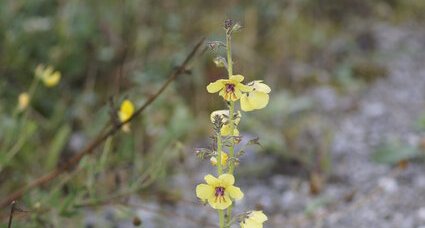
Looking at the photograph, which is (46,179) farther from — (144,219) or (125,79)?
(125,79)

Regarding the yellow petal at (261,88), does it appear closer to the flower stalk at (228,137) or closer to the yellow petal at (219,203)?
the flower stalk at (228,137)

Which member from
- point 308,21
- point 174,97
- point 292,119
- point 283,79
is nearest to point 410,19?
point 308,21

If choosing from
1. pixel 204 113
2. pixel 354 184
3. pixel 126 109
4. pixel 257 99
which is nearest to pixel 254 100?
pixel 257 99

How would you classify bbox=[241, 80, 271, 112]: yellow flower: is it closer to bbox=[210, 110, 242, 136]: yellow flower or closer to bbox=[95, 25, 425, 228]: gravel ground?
bbox=[210, 110, 242, 136]: yellow flower

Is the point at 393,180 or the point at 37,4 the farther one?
the point at 37,4

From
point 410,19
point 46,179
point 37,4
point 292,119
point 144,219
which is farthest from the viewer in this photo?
point 410,19

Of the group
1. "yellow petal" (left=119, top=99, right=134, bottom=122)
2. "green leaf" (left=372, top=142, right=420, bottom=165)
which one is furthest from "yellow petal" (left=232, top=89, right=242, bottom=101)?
"green leaf" (left=372, top=142, right=420, bottom=165)

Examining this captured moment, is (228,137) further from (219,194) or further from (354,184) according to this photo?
(354,184)

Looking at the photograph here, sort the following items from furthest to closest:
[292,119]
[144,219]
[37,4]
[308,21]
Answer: [308,21]
[37,4]
[292,119]
[144,219]
